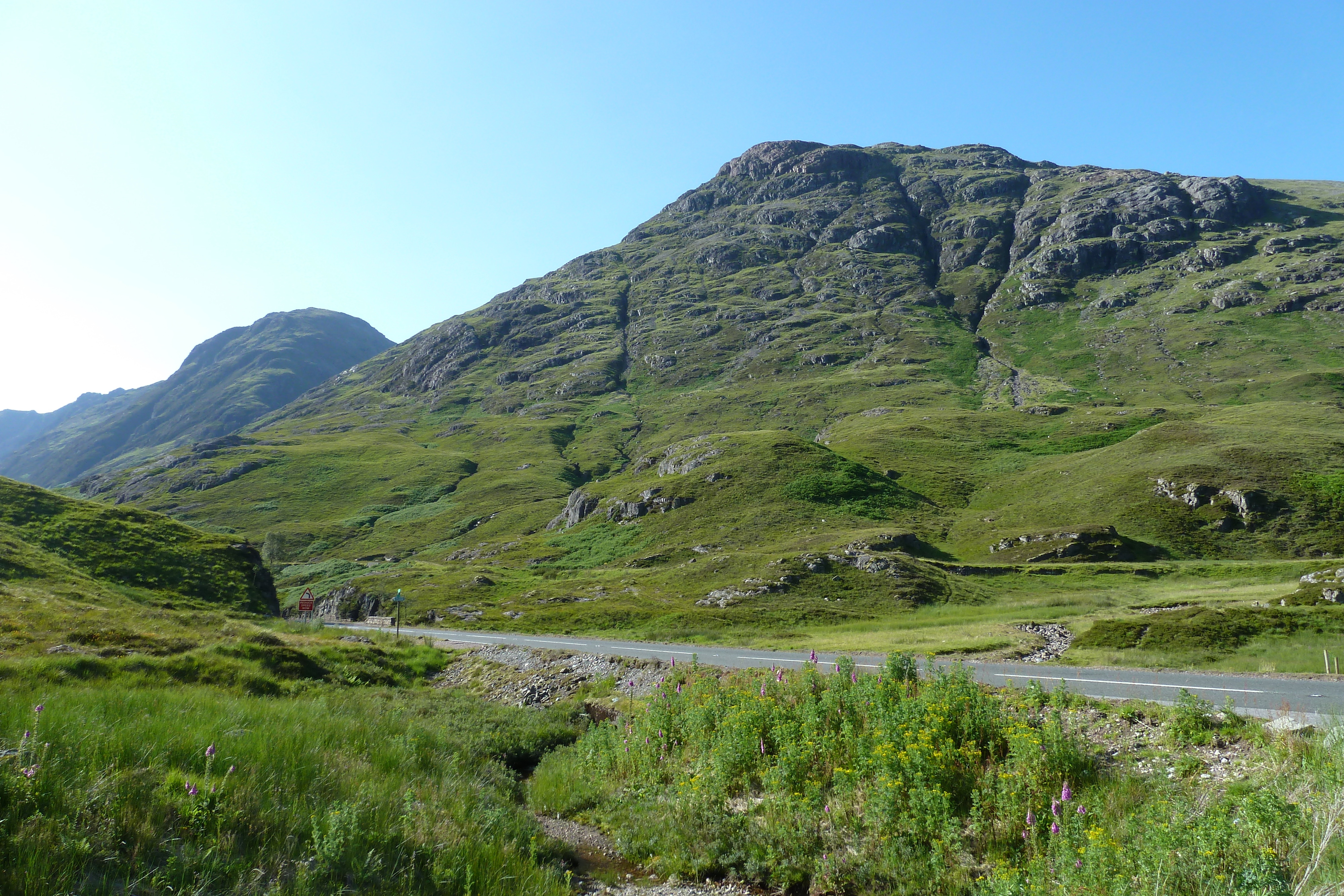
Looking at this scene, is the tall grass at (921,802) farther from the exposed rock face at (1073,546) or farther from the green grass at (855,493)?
the exposed rock face at (1073,546)

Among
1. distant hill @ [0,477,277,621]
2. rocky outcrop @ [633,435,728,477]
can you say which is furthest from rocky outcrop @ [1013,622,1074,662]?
rocky outcrop @ [633,435,728,477]

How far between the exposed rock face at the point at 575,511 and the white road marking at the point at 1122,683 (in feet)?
328

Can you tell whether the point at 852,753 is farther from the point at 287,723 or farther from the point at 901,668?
the point at 287,723

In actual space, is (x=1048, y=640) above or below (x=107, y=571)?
below

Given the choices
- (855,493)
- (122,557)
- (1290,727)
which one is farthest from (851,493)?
(1290,727)

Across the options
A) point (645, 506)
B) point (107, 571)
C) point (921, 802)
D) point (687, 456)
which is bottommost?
point (645, 506)

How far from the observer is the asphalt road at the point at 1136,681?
12.4 m

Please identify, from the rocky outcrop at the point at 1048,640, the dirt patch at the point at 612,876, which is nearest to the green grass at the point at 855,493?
the rocky outcrop at the point at 1048,640

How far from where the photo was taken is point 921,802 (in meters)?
8.43

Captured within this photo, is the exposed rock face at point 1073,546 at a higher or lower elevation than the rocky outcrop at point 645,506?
lower

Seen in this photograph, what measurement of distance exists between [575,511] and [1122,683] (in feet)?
350

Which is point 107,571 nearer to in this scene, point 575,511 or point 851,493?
point 575,511

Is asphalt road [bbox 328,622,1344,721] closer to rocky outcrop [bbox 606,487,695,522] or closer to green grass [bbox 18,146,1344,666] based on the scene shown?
green grass [bbox 18,146,1344,666]

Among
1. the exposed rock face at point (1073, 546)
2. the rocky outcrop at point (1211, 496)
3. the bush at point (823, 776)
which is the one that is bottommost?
the exposed rock face at point (1073, 546)
